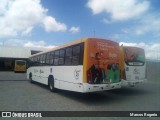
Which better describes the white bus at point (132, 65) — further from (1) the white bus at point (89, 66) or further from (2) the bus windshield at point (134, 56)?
(1) the white bus at point (89, 66)

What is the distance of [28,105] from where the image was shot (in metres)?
8.88

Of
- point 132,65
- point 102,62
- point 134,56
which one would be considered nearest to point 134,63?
point 132,65

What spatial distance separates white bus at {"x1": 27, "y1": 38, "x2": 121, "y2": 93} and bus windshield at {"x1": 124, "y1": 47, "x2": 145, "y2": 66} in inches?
73.5

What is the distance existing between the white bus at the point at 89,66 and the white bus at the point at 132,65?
5.03 ft

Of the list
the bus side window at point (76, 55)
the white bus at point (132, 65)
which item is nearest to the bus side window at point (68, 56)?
the bus side window at point (76, 55)

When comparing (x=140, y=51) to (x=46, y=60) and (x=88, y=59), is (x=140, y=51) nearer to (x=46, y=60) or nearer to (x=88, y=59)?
(x=88, y=59)

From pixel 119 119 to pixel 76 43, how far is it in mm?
4649

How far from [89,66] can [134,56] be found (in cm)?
454

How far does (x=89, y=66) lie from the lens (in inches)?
361

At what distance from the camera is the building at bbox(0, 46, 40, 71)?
48.0 meters

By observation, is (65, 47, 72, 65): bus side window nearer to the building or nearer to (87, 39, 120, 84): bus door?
(87, 39, 120, 84): bus door

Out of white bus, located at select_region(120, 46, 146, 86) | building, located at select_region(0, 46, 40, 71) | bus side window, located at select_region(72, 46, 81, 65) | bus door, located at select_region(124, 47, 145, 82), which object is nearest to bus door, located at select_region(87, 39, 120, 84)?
bus side window, located at select_region(72, 46, 81, 65)

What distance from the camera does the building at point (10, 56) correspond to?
4803 cm

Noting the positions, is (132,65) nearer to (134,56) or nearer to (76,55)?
(134,56)
